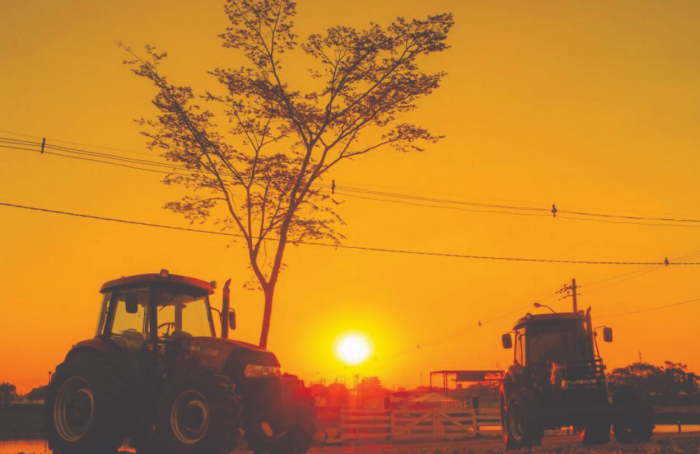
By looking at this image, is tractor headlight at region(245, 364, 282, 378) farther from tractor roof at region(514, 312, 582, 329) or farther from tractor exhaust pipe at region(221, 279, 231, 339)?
tractor roof at region(514, 312, 582, 329)

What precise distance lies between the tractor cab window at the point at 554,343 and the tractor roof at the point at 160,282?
9.60 metres

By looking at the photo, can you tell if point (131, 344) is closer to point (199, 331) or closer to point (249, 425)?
point (199, 331)

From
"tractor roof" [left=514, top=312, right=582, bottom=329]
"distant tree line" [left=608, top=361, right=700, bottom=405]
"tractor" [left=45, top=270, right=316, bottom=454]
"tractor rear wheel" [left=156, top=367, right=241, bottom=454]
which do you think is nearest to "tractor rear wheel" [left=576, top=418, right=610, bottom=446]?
"tractor roof" [left=514, top=312, right=582, bottom=329]

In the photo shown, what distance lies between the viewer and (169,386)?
1162cm

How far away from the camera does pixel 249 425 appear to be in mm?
13047

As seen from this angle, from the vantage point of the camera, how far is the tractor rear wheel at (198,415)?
11.1 meters

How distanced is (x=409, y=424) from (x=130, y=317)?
21.1 metres

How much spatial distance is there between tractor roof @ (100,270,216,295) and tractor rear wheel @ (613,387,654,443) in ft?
34.5

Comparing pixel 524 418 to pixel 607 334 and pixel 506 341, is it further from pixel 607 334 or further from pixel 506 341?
pixel 607 334

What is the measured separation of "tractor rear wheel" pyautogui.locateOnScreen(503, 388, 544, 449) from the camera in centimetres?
1714

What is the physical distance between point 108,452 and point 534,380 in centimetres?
1122

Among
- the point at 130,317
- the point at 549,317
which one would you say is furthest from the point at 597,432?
the point at 130,317

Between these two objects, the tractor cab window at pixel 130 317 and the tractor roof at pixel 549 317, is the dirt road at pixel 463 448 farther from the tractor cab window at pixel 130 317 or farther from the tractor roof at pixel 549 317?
the tractor cab window at pixel 130 317

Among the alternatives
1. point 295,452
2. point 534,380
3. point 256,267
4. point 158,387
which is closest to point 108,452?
point 158,387
